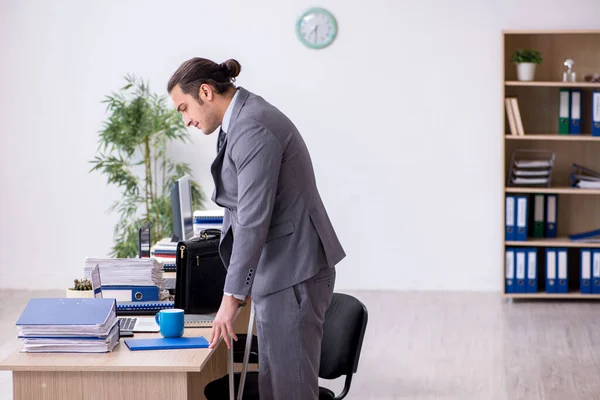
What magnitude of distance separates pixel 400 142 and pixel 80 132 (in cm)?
247

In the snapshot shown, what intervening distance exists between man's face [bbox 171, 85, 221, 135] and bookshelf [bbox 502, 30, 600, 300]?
13.0 ft

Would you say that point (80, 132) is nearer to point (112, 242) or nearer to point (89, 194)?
point (89, 194)

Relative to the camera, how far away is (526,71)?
19.8 ft

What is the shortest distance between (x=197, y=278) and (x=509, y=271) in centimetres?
364

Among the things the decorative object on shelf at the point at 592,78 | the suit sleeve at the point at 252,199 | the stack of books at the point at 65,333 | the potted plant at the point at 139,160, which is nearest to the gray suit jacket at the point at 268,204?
the suit sleeve at the point at 252,199

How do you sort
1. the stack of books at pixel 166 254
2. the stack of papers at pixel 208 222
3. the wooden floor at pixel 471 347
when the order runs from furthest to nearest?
the wooden floor at pixel 471 347
the stack of papers at pixel 208 222
the stack of books at pixel 166 254

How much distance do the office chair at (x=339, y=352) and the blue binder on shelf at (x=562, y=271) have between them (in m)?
3.50

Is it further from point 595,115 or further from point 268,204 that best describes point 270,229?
point 595,115

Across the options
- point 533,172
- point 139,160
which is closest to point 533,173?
point 533,172

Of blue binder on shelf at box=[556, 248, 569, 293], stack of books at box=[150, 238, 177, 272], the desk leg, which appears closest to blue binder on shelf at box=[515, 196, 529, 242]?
blue binder on shelf at box=[556, 248, 569, 293]

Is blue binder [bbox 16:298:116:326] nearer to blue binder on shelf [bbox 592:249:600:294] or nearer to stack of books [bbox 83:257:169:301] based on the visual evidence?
stack of books [bbox 83:257:169:301]

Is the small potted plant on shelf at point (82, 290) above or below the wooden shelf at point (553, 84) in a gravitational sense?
below

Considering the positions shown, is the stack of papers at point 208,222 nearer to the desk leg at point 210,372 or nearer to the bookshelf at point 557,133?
the desk leg at point 210,372

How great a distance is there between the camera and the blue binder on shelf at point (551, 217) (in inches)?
243
